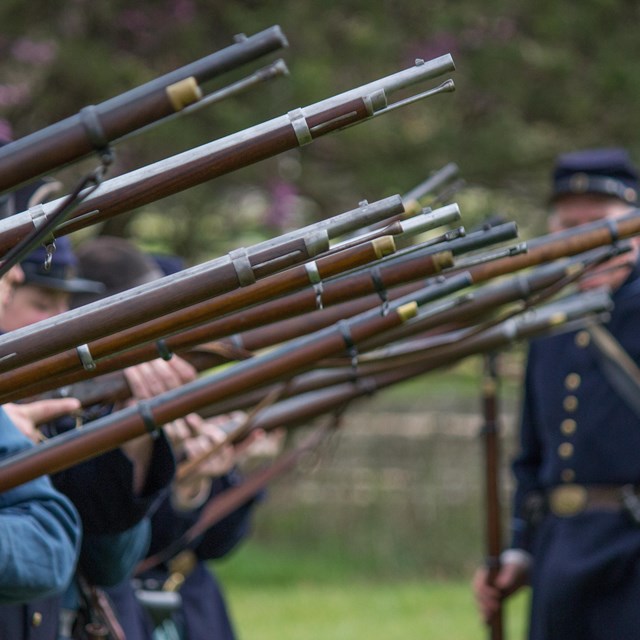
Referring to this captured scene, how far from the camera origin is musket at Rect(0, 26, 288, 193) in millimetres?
1732

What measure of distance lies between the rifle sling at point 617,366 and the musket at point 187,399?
204cm

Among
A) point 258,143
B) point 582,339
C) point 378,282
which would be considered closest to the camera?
point 258,143

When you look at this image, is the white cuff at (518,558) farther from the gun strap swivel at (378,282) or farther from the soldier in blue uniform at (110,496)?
the gun strap swivel at (378,282)

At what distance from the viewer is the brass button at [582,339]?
4795 mm

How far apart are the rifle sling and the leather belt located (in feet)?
0.92

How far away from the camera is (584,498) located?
183 inches

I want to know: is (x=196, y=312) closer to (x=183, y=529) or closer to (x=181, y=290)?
(x=181, y=290)

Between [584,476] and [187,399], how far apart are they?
234 cm

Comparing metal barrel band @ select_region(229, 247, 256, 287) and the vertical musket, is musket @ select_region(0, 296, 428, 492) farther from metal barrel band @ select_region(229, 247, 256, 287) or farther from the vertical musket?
the vertical musket

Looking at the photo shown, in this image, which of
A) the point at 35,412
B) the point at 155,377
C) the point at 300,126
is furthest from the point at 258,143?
the point at 155,377

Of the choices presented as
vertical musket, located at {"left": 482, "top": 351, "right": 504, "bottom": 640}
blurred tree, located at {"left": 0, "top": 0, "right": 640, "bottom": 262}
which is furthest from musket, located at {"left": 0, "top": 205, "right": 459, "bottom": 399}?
blurred tree, located at {"left": 0, "top": 0, "right": 640, "bottom": 262}

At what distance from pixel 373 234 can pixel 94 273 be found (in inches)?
112

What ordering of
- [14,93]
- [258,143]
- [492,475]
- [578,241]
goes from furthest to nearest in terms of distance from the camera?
[14,93] < [492,475] < [578,241] < [258,143]

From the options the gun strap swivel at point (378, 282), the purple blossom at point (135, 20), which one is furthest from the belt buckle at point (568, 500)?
the purple blossom at point (135, 20)
